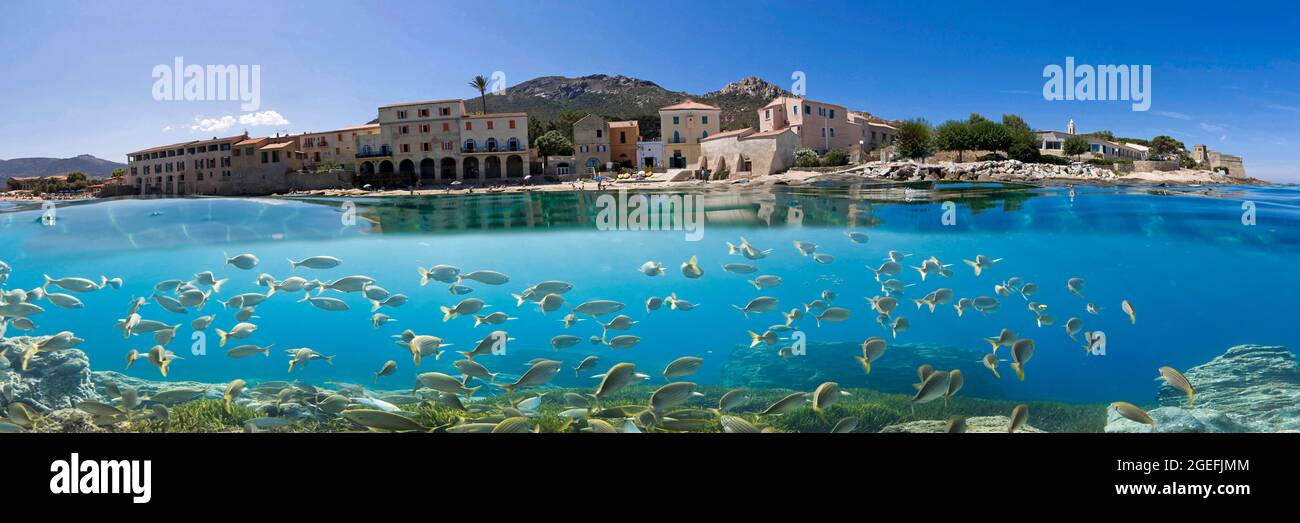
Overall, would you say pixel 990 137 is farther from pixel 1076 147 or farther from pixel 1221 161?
pixel 1221 161

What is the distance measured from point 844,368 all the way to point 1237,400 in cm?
606

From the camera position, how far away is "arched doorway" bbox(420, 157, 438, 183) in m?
48.1

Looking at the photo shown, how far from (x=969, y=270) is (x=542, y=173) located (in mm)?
34063

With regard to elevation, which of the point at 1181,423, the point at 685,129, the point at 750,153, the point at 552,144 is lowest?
the point at 1181,423

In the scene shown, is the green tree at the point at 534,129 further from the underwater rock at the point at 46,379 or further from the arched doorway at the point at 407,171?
the underwater rock at the point at 46,379

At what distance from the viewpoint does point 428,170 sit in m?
48.7

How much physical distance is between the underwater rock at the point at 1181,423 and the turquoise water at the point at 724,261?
8.20 m

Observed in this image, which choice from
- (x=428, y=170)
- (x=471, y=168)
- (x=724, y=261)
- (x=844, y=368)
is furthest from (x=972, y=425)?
(x=428, y=170)

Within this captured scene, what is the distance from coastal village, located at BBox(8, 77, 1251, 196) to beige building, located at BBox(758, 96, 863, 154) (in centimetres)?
10

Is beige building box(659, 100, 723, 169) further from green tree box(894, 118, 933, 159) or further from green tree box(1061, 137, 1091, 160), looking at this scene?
green tree box(1061, 137, 1091, 160)

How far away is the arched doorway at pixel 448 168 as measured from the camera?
48562 mm

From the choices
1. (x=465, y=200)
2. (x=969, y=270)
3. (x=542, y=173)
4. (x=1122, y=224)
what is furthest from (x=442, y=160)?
(x=1122, y=224)

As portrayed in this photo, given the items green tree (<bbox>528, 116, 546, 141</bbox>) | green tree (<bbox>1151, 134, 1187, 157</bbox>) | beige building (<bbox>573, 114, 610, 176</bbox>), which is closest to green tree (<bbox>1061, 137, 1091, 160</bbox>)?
green tree (<bbox>1151, 134, 1187, 157</bbox>)
